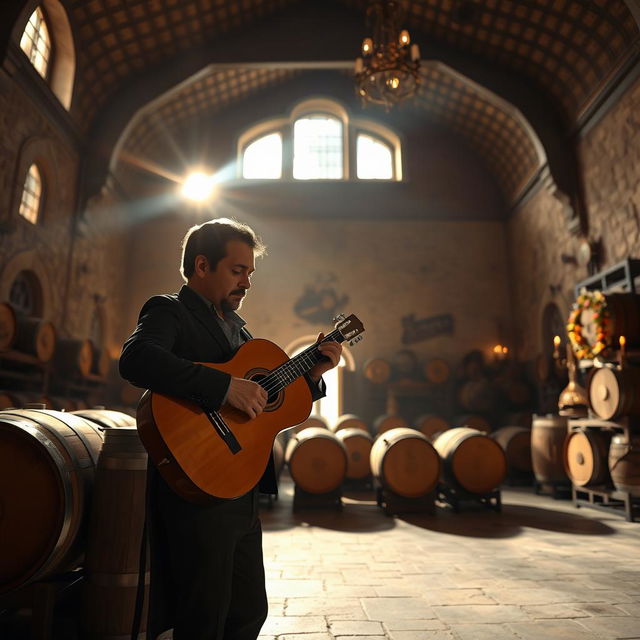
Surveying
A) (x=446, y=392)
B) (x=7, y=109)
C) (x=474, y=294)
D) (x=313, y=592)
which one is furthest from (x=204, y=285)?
(x=474, y=294)

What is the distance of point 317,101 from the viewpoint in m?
13.9

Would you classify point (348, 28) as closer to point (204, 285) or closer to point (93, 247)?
point (93, 247)

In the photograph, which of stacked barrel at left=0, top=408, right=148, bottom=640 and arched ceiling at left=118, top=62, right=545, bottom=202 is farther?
arched ceiling at left=118, top=62, right=545, bottom=202

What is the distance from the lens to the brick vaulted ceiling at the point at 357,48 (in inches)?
353

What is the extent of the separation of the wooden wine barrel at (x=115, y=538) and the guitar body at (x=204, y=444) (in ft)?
3.24

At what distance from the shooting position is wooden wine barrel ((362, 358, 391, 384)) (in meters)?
12.2

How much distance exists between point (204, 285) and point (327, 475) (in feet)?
16.2

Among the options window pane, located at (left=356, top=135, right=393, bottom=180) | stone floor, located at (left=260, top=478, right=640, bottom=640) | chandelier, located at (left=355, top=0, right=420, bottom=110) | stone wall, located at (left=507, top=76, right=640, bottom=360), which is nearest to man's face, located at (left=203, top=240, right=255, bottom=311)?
stone floor, located at (left=260, top=478, right=640, bottom=640)

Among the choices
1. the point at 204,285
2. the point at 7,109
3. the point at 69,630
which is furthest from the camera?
the point at 7,109

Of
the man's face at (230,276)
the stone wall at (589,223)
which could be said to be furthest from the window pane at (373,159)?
the man's face at (230,276)

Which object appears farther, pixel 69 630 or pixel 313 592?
pixel 313 592

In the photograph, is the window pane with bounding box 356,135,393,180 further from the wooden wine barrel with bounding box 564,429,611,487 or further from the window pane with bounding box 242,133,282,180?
the wooden wine barrel with bounding box 564,429,611,487

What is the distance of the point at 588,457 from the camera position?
6.29m

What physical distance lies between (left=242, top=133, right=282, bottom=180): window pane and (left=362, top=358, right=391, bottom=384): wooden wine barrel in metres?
5.92
